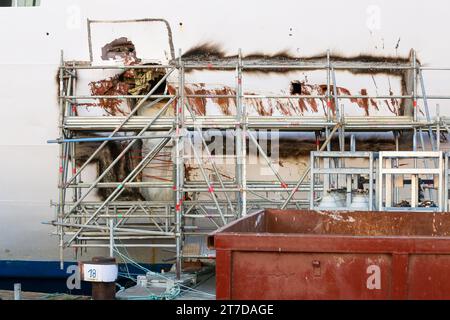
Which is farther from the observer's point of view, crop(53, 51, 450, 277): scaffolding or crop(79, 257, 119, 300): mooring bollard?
crop(53, 51, 450, 277): scaffolding

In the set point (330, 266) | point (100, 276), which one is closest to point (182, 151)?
point (100, 276)

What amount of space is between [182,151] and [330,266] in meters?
5.49

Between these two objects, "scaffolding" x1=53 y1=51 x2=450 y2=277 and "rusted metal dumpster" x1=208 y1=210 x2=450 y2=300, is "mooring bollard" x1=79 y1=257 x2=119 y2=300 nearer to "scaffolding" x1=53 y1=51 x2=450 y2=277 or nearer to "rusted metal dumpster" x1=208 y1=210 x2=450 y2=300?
"scaffolding" x1=53 y1=51 x2=450 y2=277

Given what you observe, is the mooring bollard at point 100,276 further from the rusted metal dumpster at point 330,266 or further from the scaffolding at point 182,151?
the rusted metal dumpster at point 330,266

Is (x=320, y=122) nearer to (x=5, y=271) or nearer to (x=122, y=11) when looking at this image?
(x=122, y=11)

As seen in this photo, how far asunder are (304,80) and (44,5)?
4016 mm

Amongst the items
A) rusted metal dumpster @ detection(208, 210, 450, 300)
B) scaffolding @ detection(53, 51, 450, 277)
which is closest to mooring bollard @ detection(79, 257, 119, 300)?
scaffolding @ detection(53, 51, 450, 277)

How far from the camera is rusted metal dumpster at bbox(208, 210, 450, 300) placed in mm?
5066

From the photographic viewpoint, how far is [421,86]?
34.8ft

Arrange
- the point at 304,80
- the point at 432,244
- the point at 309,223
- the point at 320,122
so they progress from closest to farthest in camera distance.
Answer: the point at 432,244 → the point at 309,223 → the point at 320,122 → the point at 304,80

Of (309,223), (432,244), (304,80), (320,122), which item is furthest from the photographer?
(304,80)

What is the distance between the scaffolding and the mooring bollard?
84cm
